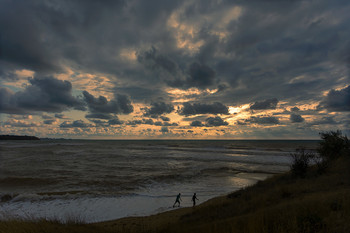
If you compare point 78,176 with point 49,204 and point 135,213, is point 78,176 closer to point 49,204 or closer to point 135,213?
point 49,204

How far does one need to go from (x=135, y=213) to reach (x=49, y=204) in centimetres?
708

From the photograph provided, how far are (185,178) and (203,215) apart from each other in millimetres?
15104

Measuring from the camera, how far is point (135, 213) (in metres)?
13.0

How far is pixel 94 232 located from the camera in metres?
6.71

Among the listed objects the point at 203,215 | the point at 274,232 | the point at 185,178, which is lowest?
the point at 185,178

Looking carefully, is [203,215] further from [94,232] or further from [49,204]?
[49,204]

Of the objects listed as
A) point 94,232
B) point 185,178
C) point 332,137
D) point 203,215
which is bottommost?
point 185,178

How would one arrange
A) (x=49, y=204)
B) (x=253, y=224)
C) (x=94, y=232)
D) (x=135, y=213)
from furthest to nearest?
(x=49, y=204), (x=135, y=213), (x=94, y=232), (x=253, y=224)

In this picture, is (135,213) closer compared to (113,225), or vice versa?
(113,225)

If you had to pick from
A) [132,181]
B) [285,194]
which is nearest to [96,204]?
[132,181]

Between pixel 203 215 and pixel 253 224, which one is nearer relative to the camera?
pixel 253 224

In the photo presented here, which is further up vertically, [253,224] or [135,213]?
[253,224]

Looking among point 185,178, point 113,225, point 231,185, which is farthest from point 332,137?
point 113,225

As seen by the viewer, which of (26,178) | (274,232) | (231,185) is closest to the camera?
(274,232)
